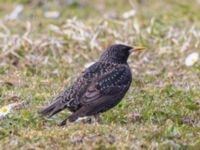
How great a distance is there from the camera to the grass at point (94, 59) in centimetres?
714

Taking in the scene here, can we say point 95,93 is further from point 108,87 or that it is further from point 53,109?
point 53,109

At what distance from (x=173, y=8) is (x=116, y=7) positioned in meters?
1.25

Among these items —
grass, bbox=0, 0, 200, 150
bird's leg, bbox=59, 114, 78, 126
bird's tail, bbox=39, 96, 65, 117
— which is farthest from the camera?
bird's tail, bbox=39, 96, 65, 117

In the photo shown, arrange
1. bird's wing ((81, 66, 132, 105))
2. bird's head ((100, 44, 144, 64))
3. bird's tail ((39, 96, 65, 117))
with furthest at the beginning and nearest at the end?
bird's head ((100, 44, 144, 64)), bird's wing ((81, 66, 132, 105)), bird's tail ((39, 96, 65, 117))

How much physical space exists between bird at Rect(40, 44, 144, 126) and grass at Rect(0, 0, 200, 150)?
16cm

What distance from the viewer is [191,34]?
12289 millimetres

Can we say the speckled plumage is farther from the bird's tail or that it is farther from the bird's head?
the bird's head

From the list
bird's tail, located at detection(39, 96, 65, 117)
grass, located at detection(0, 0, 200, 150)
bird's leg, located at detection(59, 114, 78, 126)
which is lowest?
grass, located at detection(0, 0, 200, 150)

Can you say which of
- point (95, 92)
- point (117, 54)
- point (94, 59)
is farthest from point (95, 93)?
point (94, 59)

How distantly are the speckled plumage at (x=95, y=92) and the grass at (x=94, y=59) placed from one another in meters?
0.17

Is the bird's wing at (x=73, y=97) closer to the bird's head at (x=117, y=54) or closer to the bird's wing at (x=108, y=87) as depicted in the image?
the bird's wing at (x=108, y=87)

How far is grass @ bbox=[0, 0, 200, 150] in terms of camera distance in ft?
23.4

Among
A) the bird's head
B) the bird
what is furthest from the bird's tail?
the bird's head

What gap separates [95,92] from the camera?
805 centimetres
